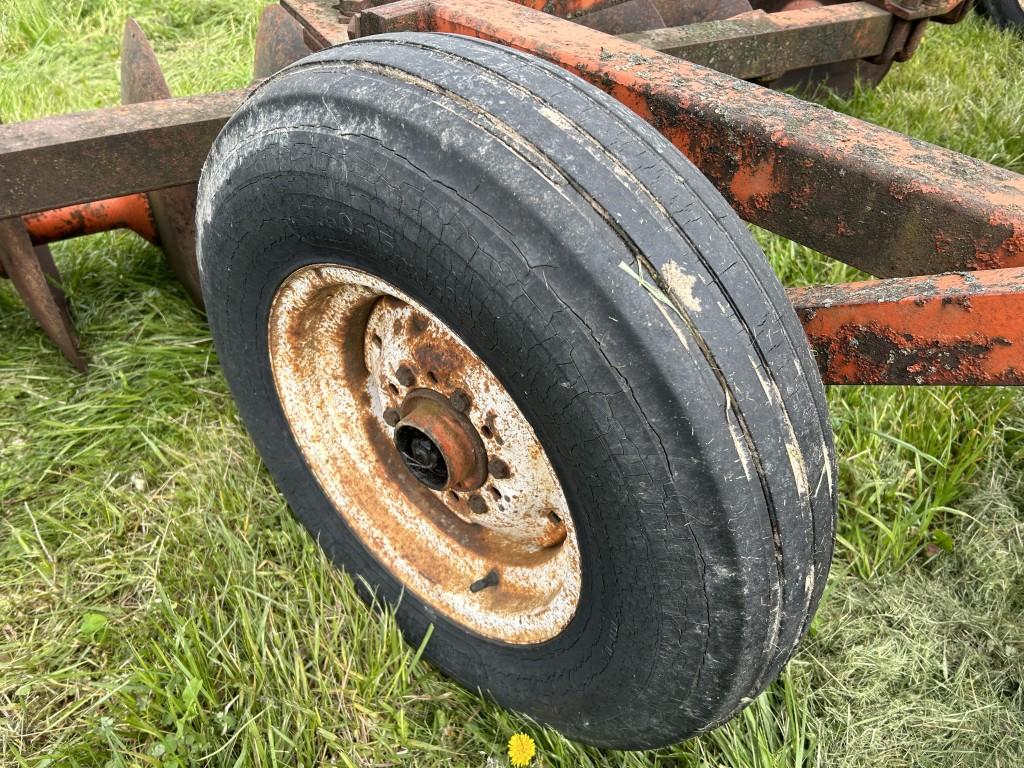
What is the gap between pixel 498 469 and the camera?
1.54m

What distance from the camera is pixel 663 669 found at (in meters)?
1.27

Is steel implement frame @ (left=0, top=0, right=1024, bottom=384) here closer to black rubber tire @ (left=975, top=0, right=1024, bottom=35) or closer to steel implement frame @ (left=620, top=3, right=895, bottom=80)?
steel implement frame @ (left=620, top=3, right=895, bottom=80)

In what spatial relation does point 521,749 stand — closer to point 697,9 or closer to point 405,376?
point 405,376

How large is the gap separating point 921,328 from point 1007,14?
176 inches

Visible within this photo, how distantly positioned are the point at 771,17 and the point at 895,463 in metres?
1.26

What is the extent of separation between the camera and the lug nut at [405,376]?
63.3 inches

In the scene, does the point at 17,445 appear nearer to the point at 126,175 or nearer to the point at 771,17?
the point at 126,175

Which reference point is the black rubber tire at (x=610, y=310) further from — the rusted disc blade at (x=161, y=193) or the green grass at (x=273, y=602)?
the rusted disc blade at (x=161, y=193)

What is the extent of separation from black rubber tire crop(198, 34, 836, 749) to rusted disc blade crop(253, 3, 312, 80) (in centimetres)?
139

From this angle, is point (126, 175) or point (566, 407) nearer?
point (566, 407)

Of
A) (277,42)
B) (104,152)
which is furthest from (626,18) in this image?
(104,152)

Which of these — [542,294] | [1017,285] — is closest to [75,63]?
[542,294]

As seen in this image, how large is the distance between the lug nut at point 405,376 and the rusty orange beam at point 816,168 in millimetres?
623

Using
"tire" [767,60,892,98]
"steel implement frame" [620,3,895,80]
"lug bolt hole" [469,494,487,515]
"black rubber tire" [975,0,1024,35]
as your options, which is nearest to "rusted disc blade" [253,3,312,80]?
"steel implement frame" [620,3,895,80]
